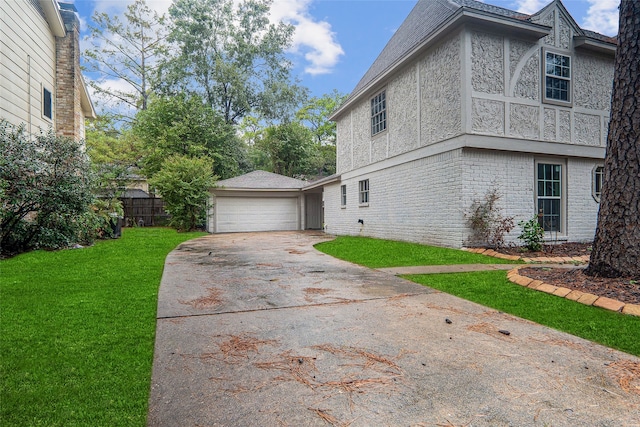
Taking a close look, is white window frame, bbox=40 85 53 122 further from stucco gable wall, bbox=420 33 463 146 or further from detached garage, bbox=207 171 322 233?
stucco gable wall, bbox=420 33 463 146

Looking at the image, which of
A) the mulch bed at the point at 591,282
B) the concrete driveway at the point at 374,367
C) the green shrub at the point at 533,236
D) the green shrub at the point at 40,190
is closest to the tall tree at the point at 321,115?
the green shrub at the point at 40,190

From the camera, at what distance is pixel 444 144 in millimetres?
8539

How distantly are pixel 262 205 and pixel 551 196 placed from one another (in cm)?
1265

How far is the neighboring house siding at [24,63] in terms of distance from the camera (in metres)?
8.19

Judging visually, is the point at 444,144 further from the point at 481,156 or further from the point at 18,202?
the point at 18,202

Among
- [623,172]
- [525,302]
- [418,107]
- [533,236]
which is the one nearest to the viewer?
[525,302]

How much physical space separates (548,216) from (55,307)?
1008 centimetres

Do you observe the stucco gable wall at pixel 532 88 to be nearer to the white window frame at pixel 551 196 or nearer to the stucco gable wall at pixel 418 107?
A: the stucco gable wall at pixel 418 107

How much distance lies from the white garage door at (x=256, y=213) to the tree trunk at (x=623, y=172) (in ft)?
48.8

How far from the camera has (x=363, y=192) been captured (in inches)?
507

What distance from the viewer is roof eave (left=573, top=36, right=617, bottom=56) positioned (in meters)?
9.02

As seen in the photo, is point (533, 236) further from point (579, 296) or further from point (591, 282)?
point (579, 296)

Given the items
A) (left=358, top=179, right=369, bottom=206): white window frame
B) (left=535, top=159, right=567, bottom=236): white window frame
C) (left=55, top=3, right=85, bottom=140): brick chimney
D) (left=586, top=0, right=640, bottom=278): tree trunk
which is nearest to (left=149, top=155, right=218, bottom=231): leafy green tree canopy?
(left=55, top=3, right=85, bottom=140): brick chimney

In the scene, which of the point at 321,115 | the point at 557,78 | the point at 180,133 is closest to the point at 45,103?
the point at 180,133
